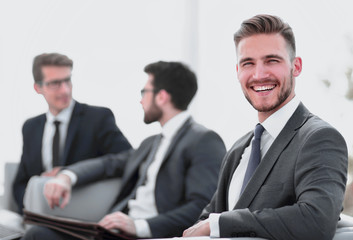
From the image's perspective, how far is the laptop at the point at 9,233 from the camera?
3.09 metres

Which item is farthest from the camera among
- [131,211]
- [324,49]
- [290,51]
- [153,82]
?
[324,49]

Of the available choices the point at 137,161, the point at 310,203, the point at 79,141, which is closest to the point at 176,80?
the point at 137,161

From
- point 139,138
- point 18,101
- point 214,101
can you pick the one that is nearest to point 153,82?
point 139,138

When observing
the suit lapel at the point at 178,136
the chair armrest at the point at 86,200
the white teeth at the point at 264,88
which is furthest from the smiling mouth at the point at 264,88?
the chair armrest at the point at 86,200

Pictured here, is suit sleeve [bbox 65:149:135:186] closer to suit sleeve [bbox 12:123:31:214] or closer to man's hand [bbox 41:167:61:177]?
man's hand [bbox 41:167:61:177]

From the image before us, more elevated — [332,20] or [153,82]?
[332,20]

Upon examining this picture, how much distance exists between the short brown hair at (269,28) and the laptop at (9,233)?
1860 mm

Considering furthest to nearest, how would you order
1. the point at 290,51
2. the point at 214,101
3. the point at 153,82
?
the point at 214,101
the point at 153,82
the point at 290,51

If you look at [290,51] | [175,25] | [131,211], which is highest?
[175,25]

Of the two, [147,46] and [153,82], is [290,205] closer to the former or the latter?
[153,82]

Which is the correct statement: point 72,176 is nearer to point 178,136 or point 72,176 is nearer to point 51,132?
point 51,132

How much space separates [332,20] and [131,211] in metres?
2.48

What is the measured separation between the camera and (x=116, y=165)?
3.60 metres

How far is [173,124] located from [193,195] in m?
0.53
